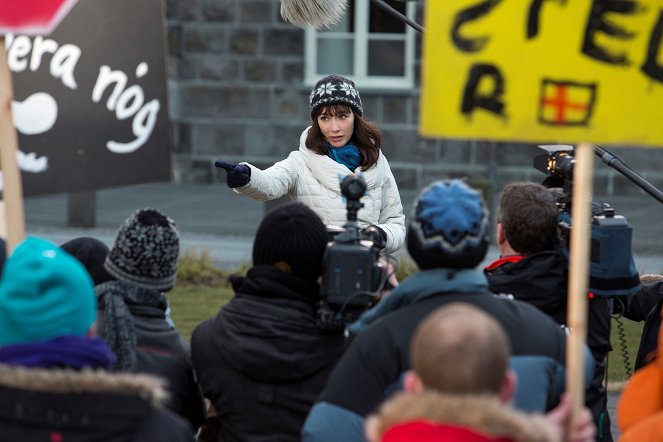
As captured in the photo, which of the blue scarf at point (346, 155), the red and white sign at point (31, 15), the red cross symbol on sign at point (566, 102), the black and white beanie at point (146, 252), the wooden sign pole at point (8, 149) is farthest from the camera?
the blue scarf at point (346, 155)

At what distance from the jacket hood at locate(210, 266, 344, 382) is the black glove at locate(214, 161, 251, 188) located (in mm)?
1276

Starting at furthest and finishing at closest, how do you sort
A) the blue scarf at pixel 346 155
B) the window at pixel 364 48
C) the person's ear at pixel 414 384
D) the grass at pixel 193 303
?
the window at pixel 364 48
the grass at pixel 193 303
the blue scarf at pixel 346 155
the person's ear at pixel 414 384

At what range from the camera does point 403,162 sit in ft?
51.8

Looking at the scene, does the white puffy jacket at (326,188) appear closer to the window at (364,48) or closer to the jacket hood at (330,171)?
the jacket hood at (330,171)

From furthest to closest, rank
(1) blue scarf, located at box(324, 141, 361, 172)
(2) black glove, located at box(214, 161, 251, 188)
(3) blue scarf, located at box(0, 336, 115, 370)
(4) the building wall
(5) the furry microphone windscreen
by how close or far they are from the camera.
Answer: (4) the building wall → (5) the furry microphone windscreen → (1) blue scarf, located at box(324, 141, 361, 172) → (2) black glove, located at box(214, 161, 251, 188) → (3) blue scarf, located at box(0, 336, 115, 370)

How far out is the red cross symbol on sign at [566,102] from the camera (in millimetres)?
3014

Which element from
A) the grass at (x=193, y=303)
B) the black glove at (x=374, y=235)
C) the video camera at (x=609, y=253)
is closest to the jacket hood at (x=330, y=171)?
the black glove at (x=374, y=235)

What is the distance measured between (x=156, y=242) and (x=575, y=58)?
129 cm

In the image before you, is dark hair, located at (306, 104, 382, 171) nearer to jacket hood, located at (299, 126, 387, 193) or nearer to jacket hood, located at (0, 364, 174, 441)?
jacket hood, located at (299, 126, 387, 193)

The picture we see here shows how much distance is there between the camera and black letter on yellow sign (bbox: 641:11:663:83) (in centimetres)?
306

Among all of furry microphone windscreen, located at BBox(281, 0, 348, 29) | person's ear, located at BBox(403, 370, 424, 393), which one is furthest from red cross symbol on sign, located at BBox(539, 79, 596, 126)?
furry microphone windscreen, located at BBox(281, 0, 348, 29)

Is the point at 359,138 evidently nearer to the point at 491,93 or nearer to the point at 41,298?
the point at 491,93

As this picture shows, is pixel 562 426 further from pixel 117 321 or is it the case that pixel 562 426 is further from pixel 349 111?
pixel 349 111

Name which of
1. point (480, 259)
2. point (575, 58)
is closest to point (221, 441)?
point (480, 259)
